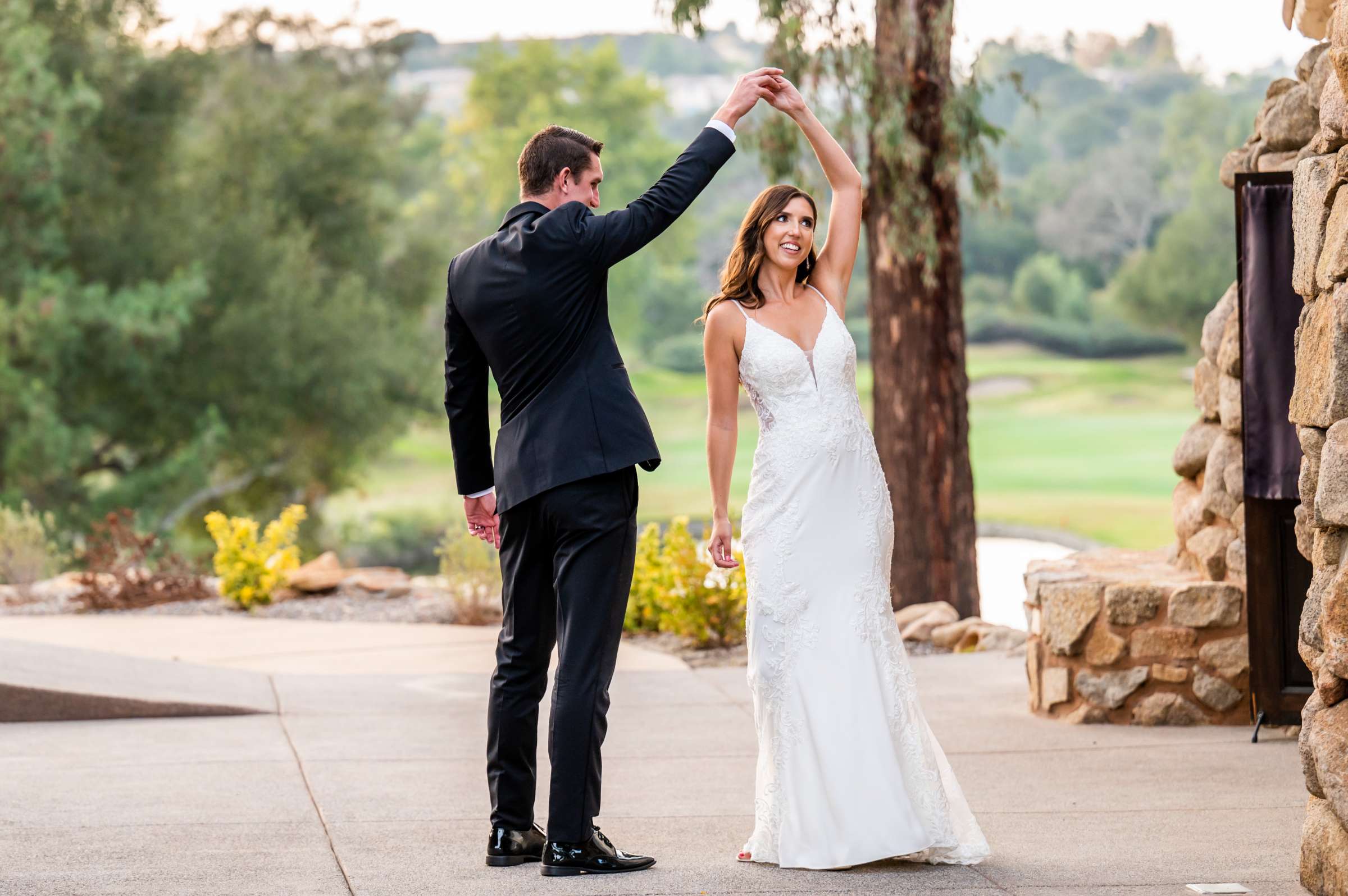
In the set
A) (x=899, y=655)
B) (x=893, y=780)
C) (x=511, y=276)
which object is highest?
(x=511, y=276)

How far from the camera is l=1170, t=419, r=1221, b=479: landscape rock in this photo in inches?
273

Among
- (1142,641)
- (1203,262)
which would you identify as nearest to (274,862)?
(1142,641)

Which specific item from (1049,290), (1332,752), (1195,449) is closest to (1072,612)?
(1195,449)

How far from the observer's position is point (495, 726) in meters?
4.27

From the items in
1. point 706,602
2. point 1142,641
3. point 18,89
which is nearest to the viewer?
point 1142,641

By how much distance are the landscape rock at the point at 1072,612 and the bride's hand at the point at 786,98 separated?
2.93 m

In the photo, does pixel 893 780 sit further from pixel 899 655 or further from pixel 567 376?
pixel 567 376

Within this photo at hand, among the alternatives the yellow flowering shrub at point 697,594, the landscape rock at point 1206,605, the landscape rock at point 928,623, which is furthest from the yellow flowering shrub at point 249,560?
the landscape rock at point 1206,605

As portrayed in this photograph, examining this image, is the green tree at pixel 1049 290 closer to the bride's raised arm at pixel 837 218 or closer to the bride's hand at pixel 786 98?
the bride's raised arm at pixel 837 218

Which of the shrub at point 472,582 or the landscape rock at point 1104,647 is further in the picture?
the shrub at point 472,582

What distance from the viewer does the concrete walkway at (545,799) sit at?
4074mm

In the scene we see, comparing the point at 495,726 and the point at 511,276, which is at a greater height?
the point at 511,276

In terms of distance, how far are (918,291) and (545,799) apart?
579 cm

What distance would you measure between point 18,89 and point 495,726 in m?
16.6
